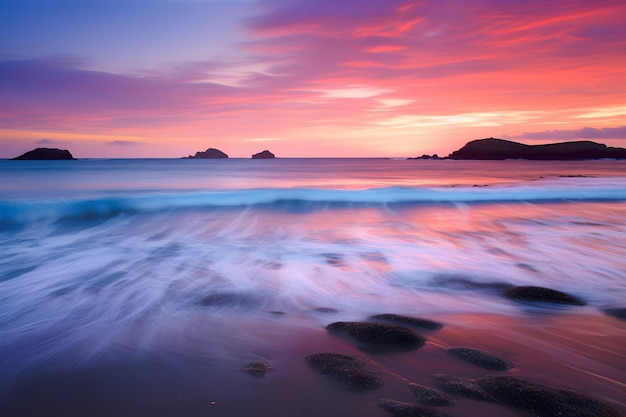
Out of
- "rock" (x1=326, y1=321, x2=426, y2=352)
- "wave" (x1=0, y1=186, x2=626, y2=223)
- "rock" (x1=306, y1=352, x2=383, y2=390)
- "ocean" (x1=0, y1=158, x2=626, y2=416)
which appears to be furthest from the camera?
"wave" (x1=0, y1=186, x2=626, y2=223)

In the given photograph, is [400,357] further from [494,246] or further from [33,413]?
[494,246]

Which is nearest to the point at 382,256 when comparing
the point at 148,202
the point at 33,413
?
the point at 33,413

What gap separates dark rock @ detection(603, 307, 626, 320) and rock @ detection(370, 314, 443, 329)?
2.19m

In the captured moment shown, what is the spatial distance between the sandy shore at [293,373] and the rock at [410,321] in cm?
11

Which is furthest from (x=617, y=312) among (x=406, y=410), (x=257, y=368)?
(x=257, y=368)

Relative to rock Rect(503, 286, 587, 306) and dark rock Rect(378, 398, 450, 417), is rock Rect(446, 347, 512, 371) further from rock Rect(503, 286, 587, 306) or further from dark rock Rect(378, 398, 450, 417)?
rock Rect(503, 286, 587, 306)

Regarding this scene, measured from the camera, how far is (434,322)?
14.9ft

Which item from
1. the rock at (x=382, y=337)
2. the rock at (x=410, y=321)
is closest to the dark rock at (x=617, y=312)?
the rock at (x=410, y=321)

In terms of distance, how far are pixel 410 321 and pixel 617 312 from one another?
8.55 feet

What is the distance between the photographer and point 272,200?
714 inches

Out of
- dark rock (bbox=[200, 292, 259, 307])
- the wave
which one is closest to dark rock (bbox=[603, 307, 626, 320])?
dark rock (bbox=[200, 292, 259, 307])

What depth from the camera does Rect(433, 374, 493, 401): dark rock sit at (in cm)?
296

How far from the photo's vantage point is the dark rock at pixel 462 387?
9.71ft

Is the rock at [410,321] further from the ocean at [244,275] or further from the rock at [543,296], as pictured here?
the rock at [543,296]
